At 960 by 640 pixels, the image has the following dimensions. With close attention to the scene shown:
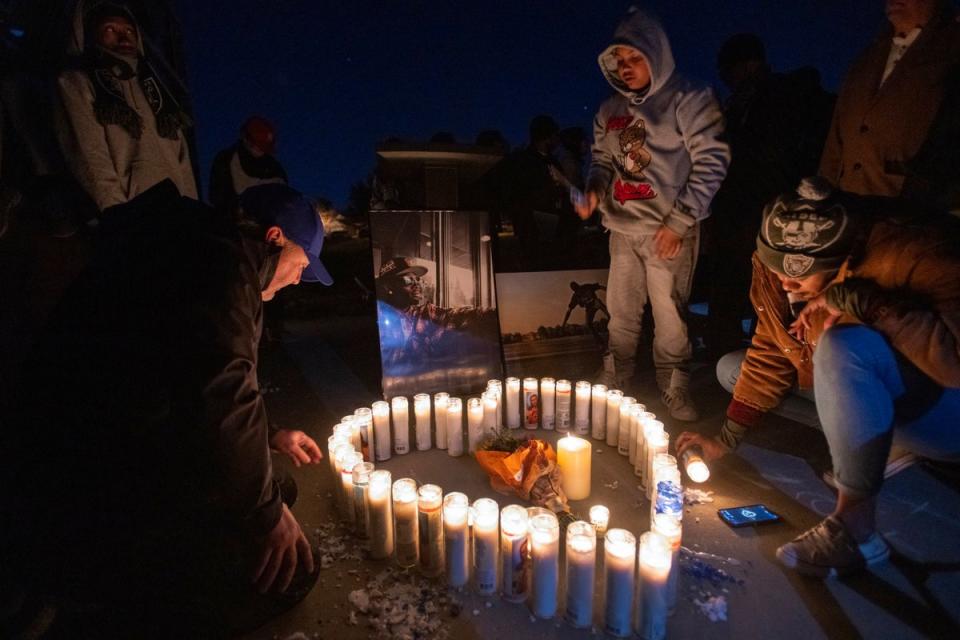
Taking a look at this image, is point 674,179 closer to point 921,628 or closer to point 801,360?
point 801,360

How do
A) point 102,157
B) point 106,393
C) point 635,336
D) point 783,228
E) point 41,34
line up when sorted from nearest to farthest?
point 106,393 < point 783,228 < point 102,157 < point 635,336 < point 41,34

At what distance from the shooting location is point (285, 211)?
68.0 inches

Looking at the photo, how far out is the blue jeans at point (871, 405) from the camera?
1653mm

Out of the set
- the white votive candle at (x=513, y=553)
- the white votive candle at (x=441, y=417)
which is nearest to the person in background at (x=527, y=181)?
the white votive candle at (x=441, y=417)

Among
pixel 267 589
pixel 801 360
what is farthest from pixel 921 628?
pixel 267 589

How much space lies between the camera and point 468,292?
3586 millimetres

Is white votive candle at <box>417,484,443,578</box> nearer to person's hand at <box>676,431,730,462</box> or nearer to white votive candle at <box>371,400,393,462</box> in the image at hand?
white votive candle at <box>371,400,393,462</box>

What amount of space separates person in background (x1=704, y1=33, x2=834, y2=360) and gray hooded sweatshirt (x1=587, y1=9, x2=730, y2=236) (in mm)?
257

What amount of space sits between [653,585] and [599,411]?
1.43 meters

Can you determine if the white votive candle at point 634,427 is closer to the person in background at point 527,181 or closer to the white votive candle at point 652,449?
the white votive candle at point 652,449

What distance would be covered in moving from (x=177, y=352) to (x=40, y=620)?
0.77 meters

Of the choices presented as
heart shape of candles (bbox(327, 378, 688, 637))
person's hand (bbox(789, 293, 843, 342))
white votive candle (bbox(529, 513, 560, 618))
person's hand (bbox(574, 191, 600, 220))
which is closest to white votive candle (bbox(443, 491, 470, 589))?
heart shape of candles (bbox(327, 378, 688, 637))

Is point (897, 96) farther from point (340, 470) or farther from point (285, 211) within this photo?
point (340, 470)

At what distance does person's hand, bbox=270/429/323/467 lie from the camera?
2.32 meters
